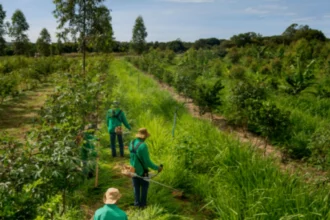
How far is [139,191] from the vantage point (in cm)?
464

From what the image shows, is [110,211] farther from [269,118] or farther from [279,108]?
[279,108]

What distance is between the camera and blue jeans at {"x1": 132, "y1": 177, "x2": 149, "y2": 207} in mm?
4554

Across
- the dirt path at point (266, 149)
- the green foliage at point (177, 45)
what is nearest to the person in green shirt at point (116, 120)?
the dirt path at point (266, 149)

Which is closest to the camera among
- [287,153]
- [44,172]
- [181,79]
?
[44,172]

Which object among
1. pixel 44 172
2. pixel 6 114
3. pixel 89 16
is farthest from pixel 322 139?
pixel 6 114

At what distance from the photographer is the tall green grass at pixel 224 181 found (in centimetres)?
378

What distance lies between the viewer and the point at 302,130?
8.95 meters

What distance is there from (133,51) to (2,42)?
17.9 m

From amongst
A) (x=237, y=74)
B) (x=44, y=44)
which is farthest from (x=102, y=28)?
(x=44, y=44)

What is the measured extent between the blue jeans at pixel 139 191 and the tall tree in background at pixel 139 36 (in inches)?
1610

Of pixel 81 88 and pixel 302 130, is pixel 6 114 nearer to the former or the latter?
pixel 81 88

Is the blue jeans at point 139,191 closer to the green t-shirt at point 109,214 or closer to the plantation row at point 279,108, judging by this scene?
the green t-shirt at point 109,214

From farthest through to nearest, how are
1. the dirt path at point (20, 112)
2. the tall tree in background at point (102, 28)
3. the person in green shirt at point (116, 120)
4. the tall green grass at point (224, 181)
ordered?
the dirt path at point (20, 112), the tall tree in background at point (102, 28), the person in green shirt at point (116, 120), the tall green grass at point (224, 181)

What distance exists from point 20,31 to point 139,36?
1836 centimetres
